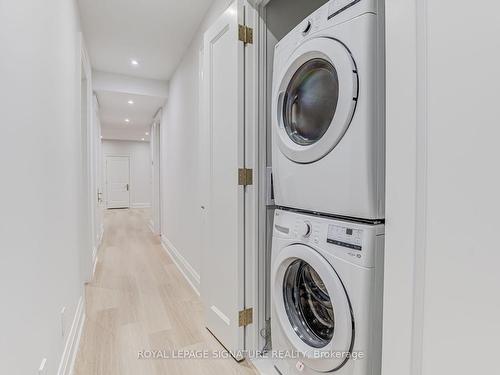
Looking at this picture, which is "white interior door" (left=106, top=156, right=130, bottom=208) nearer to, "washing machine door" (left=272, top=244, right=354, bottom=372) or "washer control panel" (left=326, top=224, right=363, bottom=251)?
"washing machine door" (left=272, top=244, right=354, bottom=372)

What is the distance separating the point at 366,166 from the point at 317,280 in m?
0.61

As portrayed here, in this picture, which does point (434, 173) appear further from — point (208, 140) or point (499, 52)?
point (208, 140)

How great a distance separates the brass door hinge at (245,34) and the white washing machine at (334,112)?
0.37 metres

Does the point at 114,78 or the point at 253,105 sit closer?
the point at 253,105

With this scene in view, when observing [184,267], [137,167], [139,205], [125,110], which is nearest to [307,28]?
[184,267]

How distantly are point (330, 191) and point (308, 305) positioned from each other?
0.63 m

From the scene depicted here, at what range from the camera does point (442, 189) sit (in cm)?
67

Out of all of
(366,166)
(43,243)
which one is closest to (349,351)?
(366,166)

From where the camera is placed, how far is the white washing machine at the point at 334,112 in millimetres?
959

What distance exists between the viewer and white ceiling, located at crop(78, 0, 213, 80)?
2.36m

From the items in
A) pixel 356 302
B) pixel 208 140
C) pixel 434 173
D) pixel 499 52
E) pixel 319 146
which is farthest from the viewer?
pixel 208 140

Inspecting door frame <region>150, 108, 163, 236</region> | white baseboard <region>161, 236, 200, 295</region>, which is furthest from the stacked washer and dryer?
door frame <region>150, 108, 163, 236</region>

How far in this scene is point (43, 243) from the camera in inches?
46.6

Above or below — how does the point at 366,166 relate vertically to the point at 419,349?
above
